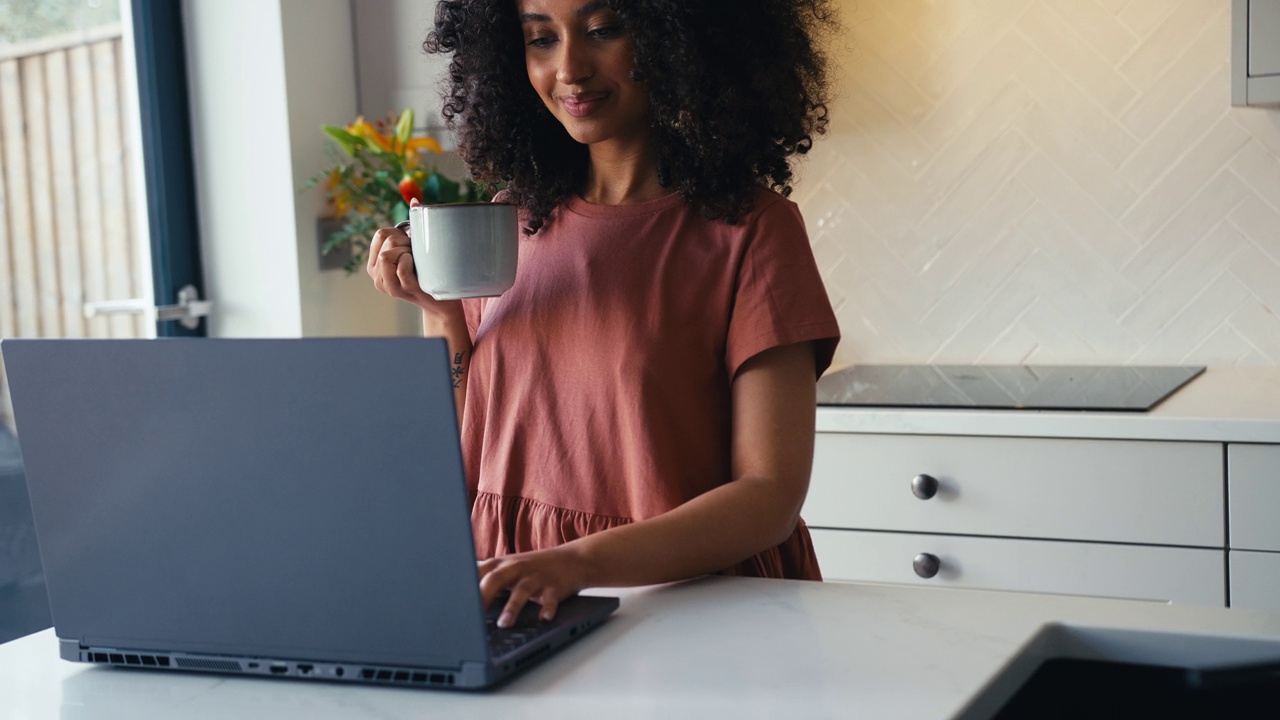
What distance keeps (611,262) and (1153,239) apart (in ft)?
4.74

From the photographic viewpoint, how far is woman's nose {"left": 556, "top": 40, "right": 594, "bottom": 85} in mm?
1198

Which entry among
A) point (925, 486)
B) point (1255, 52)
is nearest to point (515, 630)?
point (925, 486)

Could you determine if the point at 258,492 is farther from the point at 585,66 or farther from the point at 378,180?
the point at 378,180

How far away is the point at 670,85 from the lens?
1.21m

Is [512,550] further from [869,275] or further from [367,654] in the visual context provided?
[869,275]

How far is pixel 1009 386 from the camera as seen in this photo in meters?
2.13

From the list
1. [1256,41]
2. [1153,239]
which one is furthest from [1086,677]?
[1153,239]

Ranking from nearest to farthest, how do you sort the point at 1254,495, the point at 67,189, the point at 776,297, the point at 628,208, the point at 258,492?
the point at 258,492 < the point at 776,297 < the point at 628,208 < the point at 1254,495 < the point at 67,189

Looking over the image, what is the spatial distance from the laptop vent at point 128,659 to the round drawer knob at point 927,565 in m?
1.37

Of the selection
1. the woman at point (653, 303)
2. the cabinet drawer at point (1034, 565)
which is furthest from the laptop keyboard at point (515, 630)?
the cabinet drawer at point (1034, 565)

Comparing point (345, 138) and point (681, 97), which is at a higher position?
point (345, 138)

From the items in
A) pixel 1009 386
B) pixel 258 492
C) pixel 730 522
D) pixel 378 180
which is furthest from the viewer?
pixel 378 180

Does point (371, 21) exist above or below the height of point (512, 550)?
above

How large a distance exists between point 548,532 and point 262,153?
154cm
